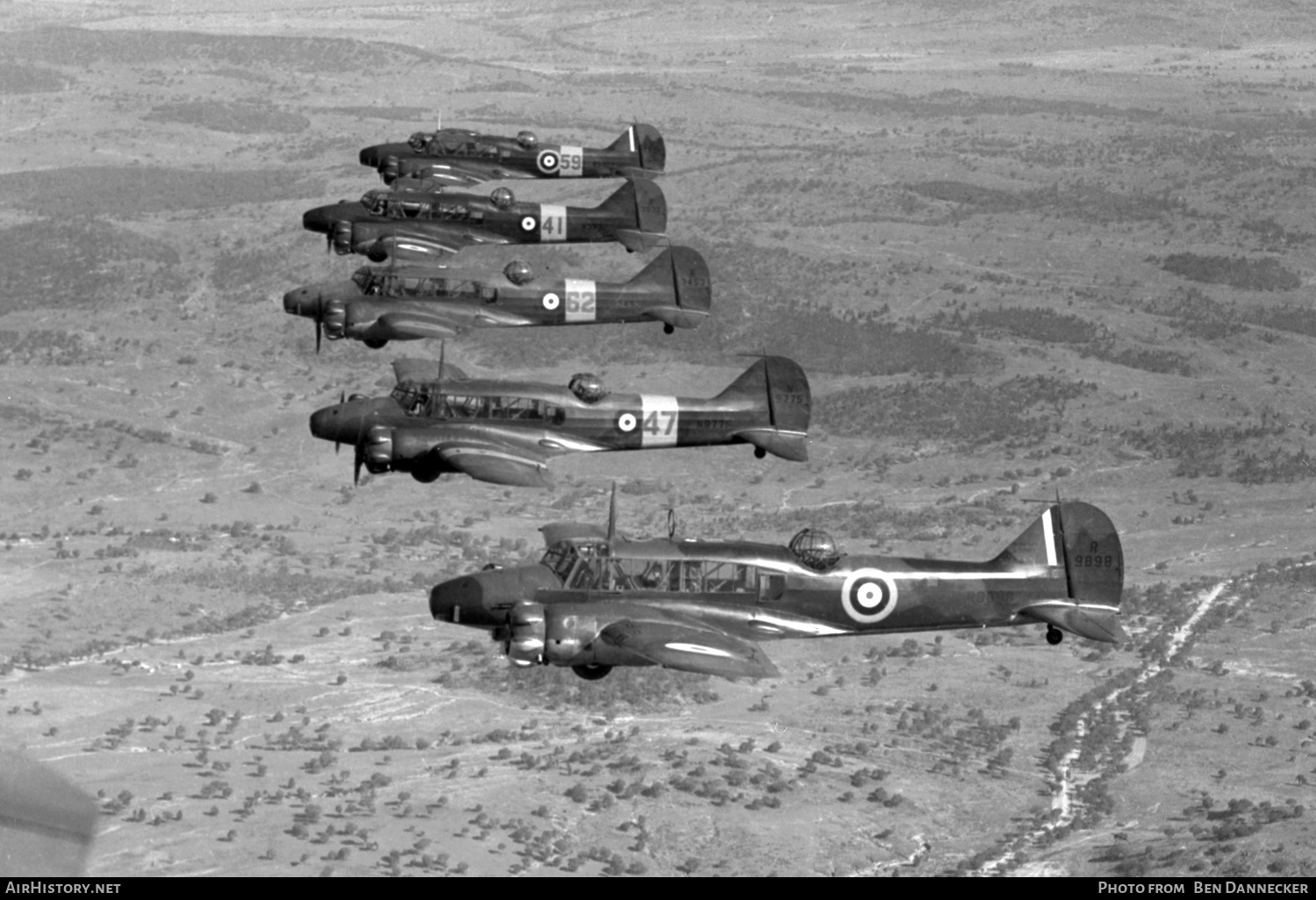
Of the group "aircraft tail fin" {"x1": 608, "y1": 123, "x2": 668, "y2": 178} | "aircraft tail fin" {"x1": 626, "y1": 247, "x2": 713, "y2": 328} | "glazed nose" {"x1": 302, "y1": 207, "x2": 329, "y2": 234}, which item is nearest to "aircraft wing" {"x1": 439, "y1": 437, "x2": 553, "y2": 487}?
"aircraft tail fin" {"x1": 626, "y1": 247, "x2": 713, "y2": 328}

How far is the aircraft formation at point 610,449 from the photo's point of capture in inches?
1625

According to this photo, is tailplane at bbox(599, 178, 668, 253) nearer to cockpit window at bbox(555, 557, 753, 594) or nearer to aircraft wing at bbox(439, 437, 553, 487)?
aircraft wing at bbox(439, 437, 553, 487)

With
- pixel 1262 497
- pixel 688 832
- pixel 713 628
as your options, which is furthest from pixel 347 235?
pixel 1262 497

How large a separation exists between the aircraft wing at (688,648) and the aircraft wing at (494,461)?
12981mm

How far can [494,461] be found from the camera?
177 ft

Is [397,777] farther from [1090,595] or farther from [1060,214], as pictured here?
[1060,214]

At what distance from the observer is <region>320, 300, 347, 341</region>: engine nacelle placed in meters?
66.4

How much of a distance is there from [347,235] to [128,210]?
3627 inches

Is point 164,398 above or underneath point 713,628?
underneath

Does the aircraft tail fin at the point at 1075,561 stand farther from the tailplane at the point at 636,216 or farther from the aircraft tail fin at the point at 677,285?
the tailplane at the point at 636,216

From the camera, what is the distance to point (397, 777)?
60344 mm

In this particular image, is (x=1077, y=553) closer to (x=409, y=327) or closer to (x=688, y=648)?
(x=688, y=648)

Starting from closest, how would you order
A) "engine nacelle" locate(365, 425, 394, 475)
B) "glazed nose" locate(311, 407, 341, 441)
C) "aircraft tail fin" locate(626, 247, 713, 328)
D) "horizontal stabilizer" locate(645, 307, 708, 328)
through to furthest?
"engine nacelle" locate(365, 425, 394, 475), "glazed nose" locate(311, 407, 341, 441), "horizontal stabilizer" locate(645, 307, 708, 328), "aircraft tail fin" locate(626, 247, 713, 328)

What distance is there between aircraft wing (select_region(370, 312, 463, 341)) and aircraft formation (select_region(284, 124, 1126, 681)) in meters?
0.07
